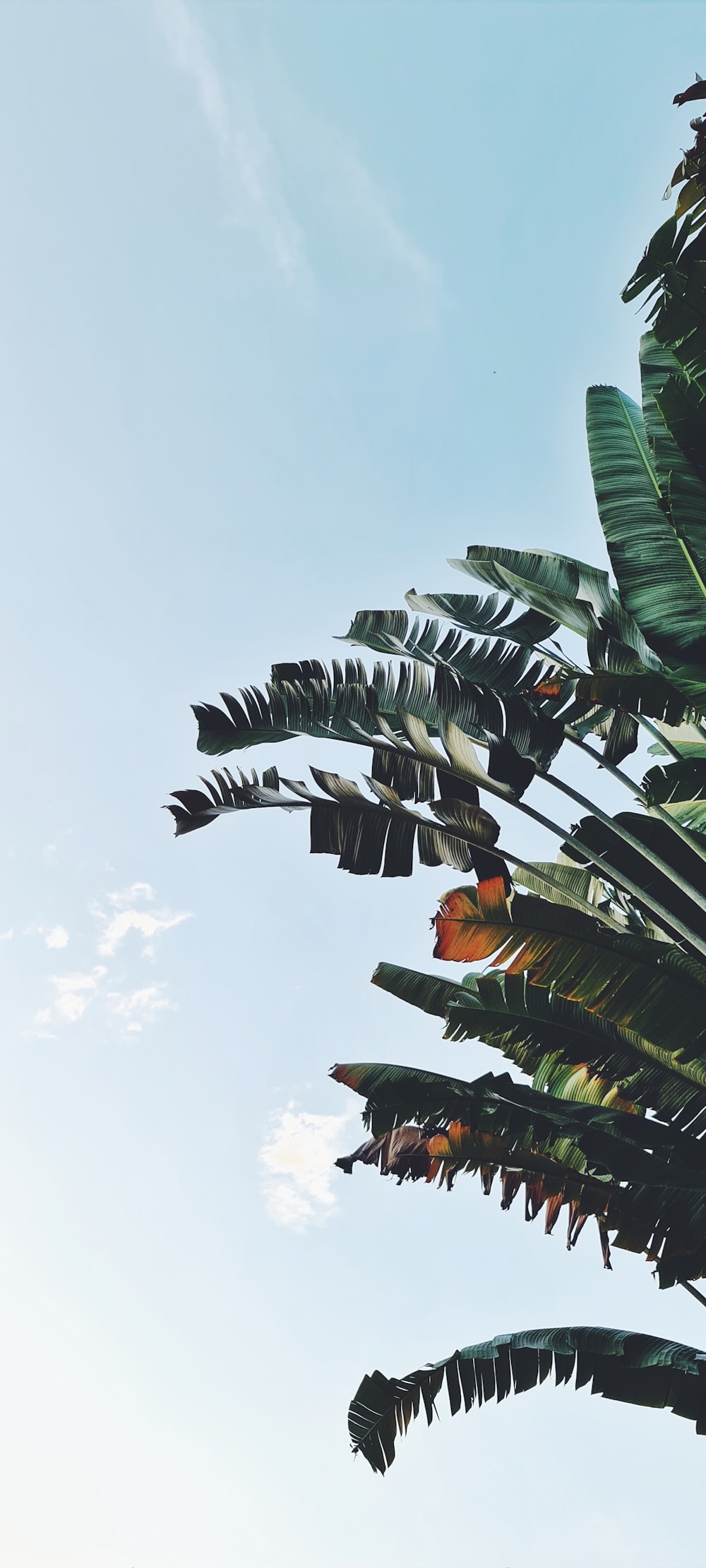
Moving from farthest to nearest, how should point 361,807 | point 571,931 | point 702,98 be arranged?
point 361,807 → point 571,931 → point 702,98

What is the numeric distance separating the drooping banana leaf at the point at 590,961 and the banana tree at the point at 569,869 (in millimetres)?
10

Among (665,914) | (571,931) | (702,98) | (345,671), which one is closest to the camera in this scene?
(702,98)

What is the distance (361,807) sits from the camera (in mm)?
5215

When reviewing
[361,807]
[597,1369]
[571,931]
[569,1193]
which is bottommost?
[597,1369]

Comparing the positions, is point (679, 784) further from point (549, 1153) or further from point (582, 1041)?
point (549, 1153)

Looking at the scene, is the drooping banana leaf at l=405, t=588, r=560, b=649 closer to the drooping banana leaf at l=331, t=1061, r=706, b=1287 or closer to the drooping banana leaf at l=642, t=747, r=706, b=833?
the drooping banana leaf at l=642, t=747, r=706, b=833

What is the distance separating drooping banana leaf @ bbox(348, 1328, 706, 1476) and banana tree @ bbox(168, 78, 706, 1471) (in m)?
0.01

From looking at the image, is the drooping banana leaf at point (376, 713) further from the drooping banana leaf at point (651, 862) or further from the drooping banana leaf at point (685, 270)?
the drooping banana leaf at point (685, 270)

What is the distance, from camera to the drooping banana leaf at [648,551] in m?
5.05

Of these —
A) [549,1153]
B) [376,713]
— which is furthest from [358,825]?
[549,1153]

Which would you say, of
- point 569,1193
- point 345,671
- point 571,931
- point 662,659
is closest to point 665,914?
point 571,931

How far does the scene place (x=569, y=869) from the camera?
19.7 feet

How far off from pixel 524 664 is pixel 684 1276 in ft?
11.4

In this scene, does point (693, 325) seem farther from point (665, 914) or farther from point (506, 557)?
point (665, 914)
